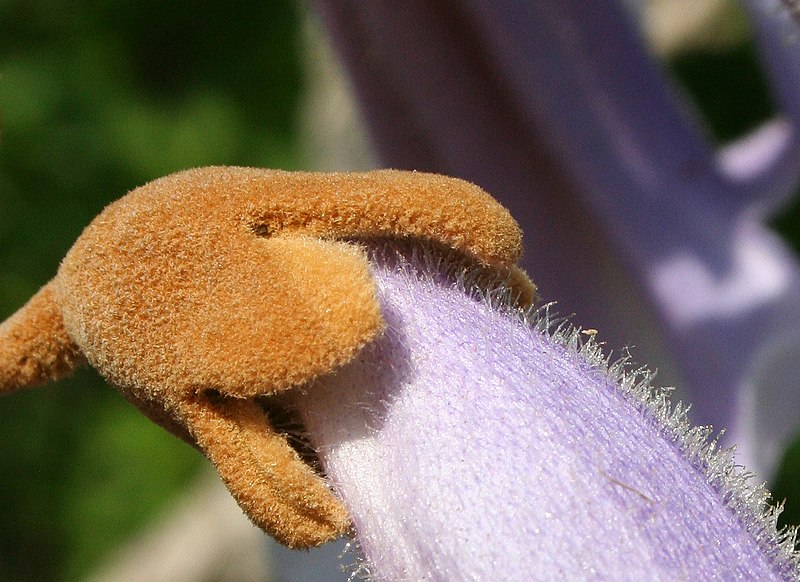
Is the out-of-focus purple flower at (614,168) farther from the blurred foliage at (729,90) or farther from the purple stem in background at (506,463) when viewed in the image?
the blurred foliage at (729,90)

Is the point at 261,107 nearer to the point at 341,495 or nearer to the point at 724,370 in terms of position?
the point at 724,370

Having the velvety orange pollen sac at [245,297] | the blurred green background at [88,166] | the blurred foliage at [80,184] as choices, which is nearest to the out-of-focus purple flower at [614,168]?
the velvety orange pollen sac at [245,297]

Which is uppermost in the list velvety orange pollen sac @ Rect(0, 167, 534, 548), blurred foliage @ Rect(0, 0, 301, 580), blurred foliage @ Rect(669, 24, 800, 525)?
blurred foliage @ Rect(669, 24, 800, 525)

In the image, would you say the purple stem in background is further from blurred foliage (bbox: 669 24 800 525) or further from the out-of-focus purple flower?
blurred foliage (bbox: 669 24 800 525)

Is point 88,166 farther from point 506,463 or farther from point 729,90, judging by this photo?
point 506,463

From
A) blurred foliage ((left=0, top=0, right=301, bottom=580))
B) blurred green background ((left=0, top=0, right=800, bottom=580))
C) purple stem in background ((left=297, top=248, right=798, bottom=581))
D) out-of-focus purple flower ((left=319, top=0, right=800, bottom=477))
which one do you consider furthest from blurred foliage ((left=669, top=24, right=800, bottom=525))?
purple stem in background ((left=297, top=248, right=798, bottom=581))

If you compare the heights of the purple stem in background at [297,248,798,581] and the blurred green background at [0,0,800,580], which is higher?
the purple stem in background at [297,248,798,581]

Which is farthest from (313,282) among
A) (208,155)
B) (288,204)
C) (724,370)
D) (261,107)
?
(261,107)
